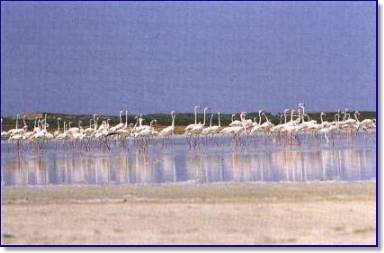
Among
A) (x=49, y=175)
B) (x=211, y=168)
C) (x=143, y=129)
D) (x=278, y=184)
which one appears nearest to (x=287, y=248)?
(x=278, y=184)

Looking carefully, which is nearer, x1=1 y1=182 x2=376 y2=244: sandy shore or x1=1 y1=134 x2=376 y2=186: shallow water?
x1=1 y1=182 x2=376 y2=244: sandy shore

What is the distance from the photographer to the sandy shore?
28.6 ft

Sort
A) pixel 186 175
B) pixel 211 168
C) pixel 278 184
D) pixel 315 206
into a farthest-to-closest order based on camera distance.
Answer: pixel 211 168 → pixel 186 175 → pixel 278 184 → pixel 315 206

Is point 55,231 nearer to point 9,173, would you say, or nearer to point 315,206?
point 315,206

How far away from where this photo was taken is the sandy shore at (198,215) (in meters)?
8.73

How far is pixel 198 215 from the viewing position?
991 centimetres

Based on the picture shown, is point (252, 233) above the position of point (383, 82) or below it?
below

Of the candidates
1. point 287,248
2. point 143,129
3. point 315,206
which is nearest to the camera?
point 287,248

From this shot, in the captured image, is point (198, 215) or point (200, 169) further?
point (200, 169)

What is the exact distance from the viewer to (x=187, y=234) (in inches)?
349

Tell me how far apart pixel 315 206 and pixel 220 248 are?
2.45 m

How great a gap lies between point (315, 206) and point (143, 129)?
64.8ft

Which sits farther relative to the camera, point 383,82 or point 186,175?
point 186,175

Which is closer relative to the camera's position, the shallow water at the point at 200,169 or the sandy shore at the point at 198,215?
the sandy shore at the point at 198,215
